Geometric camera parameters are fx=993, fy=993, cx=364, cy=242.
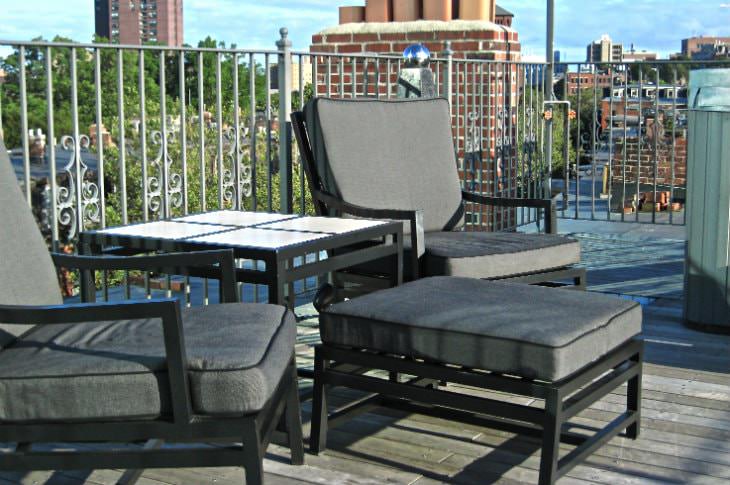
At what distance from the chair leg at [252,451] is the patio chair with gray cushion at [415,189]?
157 centimetres

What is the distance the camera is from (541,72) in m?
7.48

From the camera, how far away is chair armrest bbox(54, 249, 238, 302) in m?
2.61

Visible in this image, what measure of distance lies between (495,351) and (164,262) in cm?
90

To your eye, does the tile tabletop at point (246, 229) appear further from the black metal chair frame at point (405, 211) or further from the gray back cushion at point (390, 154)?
the gray back cushion at point (390, 154)

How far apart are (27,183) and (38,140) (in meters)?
0.95

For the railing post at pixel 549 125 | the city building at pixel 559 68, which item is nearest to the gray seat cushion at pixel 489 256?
the railing post at pixel 549 125

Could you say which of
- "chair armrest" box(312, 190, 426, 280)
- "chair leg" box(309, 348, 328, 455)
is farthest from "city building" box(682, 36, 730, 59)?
"chair leg" box(309, 348, 328, 455)

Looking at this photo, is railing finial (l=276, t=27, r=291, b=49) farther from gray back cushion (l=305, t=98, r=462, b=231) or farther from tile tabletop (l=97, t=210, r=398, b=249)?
tile tabletop (l=97, t=210, r=398, b=249)

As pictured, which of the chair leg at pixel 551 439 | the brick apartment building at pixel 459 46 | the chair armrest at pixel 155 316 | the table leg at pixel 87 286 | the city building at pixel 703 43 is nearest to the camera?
the chair armrest at pixel 155 316

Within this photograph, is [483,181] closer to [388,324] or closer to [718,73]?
[718,73]

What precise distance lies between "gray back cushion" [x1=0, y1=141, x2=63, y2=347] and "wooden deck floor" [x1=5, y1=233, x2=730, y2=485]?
1.72 ft

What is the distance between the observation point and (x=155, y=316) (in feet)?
6.46

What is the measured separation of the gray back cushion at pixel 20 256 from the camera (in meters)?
2.45

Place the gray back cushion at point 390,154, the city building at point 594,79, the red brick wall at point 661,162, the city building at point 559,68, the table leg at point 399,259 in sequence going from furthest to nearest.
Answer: the red brick wall at point 661,162, the city building at point 559,68, the city building at point 594,79, the gray back cushion at point 390,154, the table leg at point 399,259
